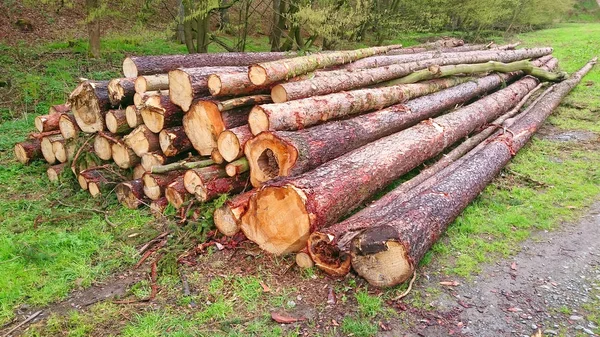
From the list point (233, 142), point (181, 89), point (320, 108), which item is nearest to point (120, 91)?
point (181, 89)

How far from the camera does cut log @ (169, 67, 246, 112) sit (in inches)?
213

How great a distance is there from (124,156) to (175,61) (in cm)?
222

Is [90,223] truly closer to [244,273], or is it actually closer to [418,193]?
[244,273]

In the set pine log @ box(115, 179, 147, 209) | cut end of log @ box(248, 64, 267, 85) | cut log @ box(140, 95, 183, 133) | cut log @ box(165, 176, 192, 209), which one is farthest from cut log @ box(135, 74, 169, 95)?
cut log @ box(165, 176, 192, 209)

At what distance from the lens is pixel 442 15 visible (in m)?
20.6

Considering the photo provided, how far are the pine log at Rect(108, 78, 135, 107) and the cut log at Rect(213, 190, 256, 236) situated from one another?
8.21 ft

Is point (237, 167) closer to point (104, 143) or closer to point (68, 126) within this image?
point (104, 143)

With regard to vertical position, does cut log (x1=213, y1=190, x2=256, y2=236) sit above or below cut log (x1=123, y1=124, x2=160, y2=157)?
below

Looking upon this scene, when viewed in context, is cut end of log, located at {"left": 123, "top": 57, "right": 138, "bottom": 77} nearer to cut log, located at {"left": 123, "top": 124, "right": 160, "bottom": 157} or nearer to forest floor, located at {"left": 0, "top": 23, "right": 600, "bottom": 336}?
cut log, located at {"left": 123, "top": 124, "right": 160, "bottom": 157}

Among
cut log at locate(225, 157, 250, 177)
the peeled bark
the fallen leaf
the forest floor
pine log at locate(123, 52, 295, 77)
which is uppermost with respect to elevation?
pine log at locate(123, 52, 295, 77)

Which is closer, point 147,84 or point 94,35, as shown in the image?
point 147,84

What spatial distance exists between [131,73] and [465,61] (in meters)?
7.92

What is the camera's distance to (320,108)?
5.62 metres

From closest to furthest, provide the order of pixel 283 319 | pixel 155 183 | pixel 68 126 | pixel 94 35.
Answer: pixel 283 319 → pixel 155 183 → pixel 68 126 → pixel 94 35
